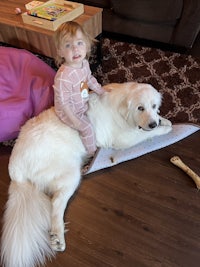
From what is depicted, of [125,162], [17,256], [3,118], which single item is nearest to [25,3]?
[3,118]

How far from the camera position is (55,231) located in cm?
110

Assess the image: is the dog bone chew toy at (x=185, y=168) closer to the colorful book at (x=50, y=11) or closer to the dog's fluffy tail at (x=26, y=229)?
the dog's fluffy tail at (x=26, y=229)

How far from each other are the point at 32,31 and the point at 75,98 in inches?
25.8

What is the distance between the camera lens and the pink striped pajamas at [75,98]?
3.89ft

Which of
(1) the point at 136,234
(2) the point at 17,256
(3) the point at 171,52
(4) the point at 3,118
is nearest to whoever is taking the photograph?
(2) the point at 17,256

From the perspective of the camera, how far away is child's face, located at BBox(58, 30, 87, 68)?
110 cm

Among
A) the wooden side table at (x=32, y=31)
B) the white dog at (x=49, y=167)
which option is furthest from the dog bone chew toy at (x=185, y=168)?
the wooden side table at (x=32, y=31)

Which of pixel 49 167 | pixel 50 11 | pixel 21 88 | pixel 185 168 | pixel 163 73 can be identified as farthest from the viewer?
pixel 163 73

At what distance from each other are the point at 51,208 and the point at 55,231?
0.11 meters

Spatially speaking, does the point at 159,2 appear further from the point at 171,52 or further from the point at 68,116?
the point at 68,116

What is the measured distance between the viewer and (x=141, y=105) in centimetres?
114

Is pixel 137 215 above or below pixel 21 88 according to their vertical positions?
below

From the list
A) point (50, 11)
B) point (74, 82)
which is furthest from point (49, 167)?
point (50, 11)

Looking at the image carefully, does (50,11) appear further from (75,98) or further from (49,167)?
(49,167)
